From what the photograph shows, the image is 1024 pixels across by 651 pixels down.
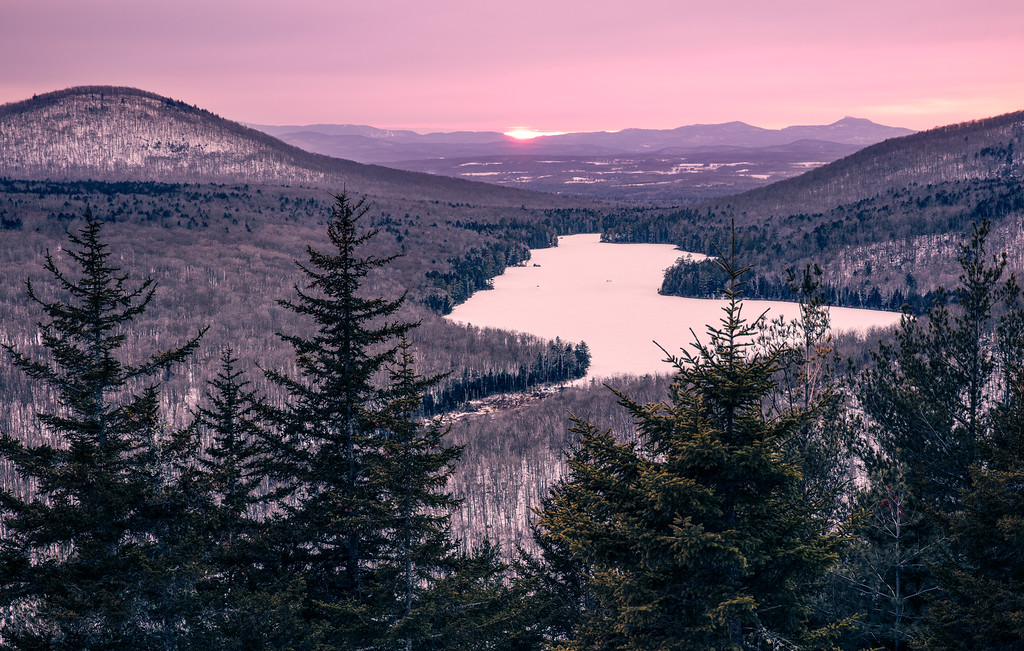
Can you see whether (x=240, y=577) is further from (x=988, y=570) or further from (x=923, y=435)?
(x=923, y=435)

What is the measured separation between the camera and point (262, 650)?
15664mm

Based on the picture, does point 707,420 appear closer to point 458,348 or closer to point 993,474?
point 993,474

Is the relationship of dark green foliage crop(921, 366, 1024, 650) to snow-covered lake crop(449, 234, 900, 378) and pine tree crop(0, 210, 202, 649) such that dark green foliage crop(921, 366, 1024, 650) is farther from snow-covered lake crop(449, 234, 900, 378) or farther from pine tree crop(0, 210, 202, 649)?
snow-covered lake crop(449, 234, 900, 378)

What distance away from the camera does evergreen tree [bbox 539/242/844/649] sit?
39.0ft

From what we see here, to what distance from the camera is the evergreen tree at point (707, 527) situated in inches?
468

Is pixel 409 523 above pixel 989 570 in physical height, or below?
above

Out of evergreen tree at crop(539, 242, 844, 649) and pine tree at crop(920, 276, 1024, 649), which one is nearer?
evergreen tree at crop(539, 242, 844, 649)

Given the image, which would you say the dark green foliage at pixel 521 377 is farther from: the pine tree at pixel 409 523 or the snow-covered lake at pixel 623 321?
the pine tree at pixel 409 523

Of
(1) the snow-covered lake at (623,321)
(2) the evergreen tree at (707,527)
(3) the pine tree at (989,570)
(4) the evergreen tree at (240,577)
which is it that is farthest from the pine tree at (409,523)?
(1) the snow-covered lake at (623,321)

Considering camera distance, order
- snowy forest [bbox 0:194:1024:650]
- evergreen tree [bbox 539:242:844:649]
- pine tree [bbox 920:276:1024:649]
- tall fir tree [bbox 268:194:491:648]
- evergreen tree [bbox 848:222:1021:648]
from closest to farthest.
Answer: evergreen tree [bbox 539:242:844:649] → snowy forest [bbox 0:194:1024:650] → pine tree [bbox 920:276:1024:649] → tall fir tree [bbox 268:194:491:648] → evergreen tree [bbox 848:222:1021:648]

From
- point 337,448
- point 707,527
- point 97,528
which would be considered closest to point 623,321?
point 337,448

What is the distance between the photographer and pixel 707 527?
500 inches

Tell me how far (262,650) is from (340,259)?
9.76 meters

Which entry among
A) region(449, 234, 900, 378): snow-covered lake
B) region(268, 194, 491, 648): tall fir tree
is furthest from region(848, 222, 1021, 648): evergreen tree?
region(449, 234, 900, 378): snow-covered lake
